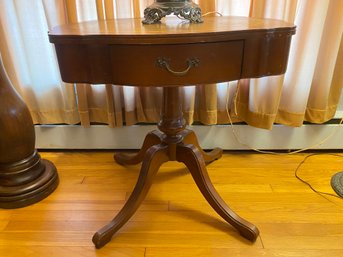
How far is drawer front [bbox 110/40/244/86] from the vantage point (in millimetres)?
652

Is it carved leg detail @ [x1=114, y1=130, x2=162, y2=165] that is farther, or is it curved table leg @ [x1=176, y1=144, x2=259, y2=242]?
carved leg detail @ [x1=114, y1=130, x2=162, y2=165]

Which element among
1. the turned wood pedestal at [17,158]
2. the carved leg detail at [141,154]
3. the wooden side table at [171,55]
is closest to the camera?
the wooden side table at [171,55]

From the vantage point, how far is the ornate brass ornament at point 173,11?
811 mm

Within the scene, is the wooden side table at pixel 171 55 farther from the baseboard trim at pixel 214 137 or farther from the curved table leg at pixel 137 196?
the baseboard trim at pixel 214 137

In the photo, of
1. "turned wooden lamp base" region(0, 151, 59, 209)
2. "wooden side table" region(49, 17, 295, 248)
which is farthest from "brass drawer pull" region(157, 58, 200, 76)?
"turned wooden lamp base" region(0, 151, 59, 209)

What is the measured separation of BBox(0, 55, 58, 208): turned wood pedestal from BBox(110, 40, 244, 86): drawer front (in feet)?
1.89

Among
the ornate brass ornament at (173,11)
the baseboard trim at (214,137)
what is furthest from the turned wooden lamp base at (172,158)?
the baseboard trim at (214,137)

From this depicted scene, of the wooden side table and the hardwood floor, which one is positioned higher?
the wooden side table

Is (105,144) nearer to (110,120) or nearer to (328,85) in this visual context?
(110,120)

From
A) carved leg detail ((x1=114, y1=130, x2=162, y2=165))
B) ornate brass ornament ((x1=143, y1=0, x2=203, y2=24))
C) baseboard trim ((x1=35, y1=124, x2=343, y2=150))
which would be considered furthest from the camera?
baseboard trim ((x1=35, y1=124, x2=343, y2=150))

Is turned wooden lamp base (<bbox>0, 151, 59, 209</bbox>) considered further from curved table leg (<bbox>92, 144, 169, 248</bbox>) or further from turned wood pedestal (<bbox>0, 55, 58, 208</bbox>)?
curved table leg (<bbox>92, 144, 169, 248</bbox>)

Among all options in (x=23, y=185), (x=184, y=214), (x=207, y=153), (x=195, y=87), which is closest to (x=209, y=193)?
(x=184, y=214)

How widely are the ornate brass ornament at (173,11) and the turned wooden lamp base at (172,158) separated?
242mm

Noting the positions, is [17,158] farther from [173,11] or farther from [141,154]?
[173,11]
